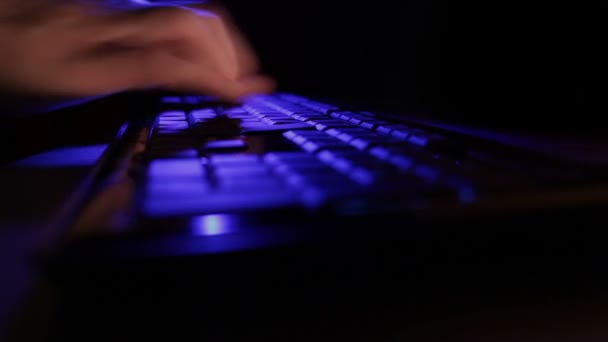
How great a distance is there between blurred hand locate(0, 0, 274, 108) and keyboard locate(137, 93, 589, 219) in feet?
0.55

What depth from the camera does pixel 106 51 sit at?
19.5 inches

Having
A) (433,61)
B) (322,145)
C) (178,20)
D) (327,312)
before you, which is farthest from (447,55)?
(327,312)

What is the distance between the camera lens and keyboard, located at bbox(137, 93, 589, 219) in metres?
0.18

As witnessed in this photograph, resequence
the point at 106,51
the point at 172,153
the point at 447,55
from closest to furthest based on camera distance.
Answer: the point at 172,153 < the point at 106,51 < the point at 447,55

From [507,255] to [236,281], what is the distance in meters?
0.12

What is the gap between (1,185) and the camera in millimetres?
402

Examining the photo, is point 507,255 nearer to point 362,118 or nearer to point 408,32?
point 362,118

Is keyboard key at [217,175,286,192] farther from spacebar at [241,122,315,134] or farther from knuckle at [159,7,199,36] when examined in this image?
knuckle at [159,7,199,36]

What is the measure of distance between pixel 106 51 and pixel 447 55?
1.99 ft

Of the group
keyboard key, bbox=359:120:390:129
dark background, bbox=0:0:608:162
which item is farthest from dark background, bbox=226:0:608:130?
keyboard key, bbox=359:120:390:129

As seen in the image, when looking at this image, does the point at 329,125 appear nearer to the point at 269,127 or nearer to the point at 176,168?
the point at 269,127

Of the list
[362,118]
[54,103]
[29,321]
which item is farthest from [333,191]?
[54,103]

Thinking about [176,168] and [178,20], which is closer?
[176,168]

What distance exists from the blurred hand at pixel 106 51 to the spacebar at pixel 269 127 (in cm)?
18
